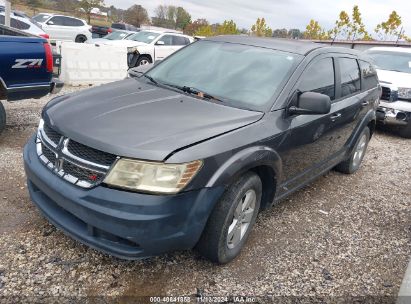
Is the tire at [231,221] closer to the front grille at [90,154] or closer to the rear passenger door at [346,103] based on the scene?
the front grille at [90,154]

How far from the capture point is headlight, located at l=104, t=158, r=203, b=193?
221 cm

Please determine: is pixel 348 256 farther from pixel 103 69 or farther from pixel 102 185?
pixel 103 69

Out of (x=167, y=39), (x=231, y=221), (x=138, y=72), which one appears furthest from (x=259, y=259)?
(x=167, y=39)

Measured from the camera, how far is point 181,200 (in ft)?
7.35

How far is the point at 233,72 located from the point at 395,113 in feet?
17.9

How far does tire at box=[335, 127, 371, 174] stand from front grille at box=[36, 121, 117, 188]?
367 centimetres

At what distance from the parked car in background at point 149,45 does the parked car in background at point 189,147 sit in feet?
26.8

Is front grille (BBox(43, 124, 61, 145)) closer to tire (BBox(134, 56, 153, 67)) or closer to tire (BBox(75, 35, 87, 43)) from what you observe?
tire (BBox(134, 56, 153, 67))

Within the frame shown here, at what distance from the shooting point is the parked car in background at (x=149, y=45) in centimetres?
1161

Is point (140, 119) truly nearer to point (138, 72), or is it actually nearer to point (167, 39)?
point (138, 72)

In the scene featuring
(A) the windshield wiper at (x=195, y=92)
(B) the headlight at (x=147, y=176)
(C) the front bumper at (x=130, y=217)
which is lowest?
(C) the front bumper at (x=130, y=217)

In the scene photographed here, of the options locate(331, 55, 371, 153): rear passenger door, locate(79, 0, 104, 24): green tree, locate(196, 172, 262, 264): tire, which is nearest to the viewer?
locate(196, 172, 262, 264): tire

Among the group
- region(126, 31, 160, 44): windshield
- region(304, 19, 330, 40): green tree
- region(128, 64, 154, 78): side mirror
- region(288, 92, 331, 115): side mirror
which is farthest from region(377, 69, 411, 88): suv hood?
region(304, 19, 330, 40): green tree

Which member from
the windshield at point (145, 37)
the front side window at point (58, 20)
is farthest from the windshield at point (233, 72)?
the front side window at point (58, 20)
